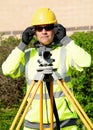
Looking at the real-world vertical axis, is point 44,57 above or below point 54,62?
above

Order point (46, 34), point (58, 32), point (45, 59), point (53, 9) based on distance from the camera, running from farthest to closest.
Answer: point (53, 9) < point (58, 32) < point (46, 34) < point (45, 59)

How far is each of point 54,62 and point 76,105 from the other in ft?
1.59

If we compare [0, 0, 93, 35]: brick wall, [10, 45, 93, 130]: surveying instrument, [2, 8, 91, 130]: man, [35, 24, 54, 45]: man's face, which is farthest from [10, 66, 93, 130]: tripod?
[0, 0, 93, 35]: brick wall

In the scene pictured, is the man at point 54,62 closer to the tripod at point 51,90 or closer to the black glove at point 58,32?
the black glove at point 58,32

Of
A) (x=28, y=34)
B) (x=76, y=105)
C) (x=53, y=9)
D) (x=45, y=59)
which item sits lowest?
(x=53, y=9)

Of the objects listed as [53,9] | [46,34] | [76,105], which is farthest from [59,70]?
[53,9]

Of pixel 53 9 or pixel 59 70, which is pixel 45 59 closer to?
pixel 59 70

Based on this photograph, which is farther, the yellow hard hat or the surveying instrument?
the yellow hard hat

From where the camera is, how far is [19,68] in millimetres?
5160

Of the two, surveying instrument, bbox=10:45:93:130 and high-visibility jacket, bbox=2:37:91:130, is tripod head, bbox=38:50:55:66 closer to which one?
surveying instrument, bbox=10:45:93:130

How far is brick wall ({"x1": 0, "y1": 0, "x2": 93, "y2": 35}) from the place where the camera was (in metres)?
15.7

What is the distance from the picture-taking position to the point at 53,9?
1598 centimetres

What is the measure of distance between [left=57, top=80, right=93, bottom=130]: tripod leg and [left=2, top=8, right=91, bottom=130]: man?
0.68ft

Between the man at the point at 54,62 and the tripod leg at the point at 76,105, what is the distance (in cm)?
21
